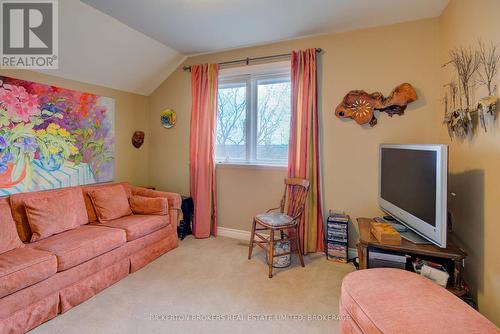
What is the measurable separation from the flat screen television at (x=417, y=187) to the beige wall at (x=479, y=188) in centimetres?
22

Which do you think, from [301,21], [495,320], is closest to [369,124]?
[301,21]

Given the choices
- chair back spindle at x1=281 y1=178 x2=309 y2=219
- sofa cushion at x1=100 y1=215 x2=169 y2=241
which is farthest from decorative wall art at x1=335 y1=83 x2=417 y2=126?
sofa cushion at x1=100 y1=215 x2=169 y2=241

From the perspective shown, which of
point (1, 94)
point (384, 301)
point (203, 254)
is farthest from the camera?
point (203, 254)

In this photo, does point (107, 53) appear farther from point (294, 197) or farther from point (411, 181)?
point (411, 181)

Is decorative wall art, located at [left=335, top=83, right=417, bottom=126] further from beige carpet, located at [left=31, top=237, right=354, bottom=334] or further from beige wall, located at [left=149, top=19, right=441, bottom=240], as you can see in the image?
beige carpet, located at [left=31, top=237, right=354, bottom=334]

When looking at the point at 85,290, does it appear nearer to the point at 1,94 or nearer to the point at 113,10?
the point at 1,94

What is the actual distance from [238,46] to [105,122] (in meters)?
2.00

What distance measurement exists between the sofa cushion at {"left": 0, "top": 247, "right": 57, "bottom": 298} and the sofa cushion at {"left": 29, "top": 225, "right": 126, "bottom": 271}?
0.07 metres

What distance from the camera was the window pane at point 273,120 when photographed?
322cm

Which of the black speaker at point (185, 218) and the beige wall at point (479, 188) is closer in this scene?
the beige wall at point (479, 188)

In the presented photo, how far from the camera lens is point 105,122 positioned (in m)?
3.37

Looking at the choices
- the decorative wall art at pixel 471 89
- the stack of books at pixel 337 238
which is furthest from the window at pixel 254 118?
the decorative wall art at pixel 471 89

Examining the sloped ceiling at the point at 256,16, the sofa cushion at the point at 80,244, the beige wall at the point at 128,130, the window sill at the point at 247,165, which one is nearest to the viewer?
the sofa cushion at the point at 80,244
